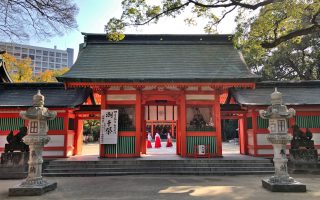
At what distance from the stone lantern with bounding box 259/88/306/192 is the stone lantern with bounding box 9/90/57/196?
7853mm

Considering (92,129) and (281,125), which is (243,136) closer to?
(281,125)

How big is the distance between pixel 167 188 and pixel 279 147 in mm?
4287

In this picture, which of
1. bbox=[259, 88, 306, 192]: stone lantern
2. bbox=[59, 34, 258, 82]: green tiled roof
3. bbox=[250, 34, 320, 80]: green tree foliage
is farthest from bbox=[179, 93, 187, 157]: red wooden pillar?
bbox=[250, 34, 320, 80]: green tree foliage

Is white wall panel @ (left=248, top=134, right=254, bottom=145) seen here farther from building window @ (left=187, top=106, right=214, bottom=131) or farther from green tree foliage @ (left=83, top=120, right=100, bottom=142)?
green tree foliage @ (left=83, top=120, right=100, bottom=142)

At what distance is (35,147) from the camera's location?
32.4ft

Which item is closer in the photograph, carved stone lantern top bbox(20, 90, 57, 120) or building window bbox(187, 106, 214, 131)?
carved stone lantern top bbox(20, 90, 57, 120)

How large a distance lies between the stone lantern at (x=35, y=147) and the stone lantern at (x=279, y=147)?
7.85 m

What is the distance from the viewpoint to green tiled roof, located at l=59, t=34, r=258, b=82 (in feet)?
50.3

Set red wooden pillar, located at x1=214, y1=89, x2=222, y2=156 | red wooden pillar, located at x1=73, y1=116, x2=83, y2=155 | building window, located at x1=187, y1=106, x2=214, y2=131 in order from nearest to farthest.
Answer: red wooden pillar, located at x1=214, y1=89, x2=222, y2=156 → building window, located at x1=187, y1=106, x2=214, y2=131 → red wooden pillar, located at x1=73, y1=116, x2=83, y2=155

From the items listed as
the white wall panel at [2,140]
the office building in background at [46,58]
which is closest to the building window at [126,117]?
the white wall panel at [2,140]

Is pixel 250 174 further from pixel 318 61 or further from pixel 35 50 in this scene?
pixel 35 50

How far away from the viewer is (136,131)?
51.5 ft

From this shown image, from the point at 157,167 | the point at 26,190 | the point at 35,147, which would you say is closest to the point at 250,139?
the point at 157,167

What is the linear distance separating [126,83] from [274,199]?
30.7 ft
